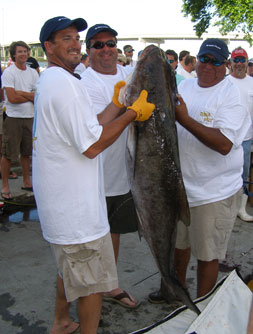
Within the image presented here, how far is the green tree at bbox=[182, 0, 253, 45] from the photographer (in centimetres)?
2376

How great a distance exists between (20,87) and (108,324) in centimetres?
408

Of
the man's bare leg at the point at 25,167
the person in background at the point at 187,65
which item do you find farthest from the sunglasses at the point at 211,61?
the person in background at the point at 187,65

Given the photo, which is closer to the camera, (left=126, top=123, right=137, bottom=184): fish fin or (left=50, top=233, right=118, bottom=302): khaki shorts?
(left=50, top=233, right=118, bottom=302): khaki shorts

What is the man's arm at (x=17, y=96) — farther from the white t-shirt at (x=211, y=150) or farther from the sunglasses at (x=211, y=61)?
the sunglasses at (x=211, y=61)

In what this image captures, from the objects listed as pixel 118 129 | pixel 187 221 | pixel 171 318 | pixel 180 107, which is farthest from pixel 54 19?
pixel 171 318

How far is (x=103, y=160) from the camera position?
9.35ft

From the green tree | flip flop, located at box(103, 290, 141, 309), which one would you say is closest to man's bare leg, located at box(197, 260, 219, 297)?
flip flop, located at box(103, 290, 141, 309)

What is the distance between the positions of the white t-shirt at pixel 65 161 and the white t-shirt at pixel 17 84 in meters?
3.72

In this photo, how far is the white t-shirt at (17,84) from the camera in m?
5.51

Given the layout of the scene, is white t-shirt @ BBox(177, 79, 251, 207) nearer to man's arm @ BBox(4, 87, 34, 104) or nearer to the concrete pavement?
the concrete pavement

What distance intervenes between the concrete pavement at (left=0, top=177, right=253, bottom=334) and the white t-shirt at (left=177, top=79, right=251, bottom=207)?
1.04m

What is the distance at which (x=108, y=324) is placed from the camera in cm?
277

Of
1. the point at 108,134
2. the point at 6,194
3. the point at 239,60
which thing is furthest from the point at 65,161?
the point at 239,60

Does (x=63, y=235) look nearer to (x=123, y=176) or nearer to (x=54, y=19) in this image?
(x=123, y=176)
